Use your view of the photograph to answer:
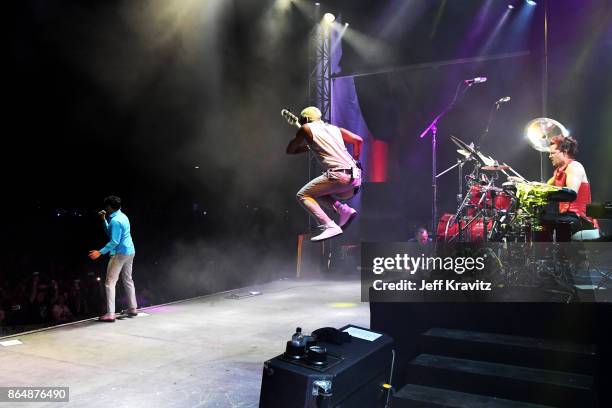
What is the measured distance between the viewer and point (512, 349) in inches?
126

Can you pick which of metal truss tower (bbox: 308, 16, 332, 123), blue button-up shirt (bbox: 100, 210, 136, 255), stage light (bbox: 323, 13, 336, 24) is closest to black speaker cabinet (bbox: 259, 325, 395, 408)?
blue button-up shirt (bbox: 100, 210, 136, 255)

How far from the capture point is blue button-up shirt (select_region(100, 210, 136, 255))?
232 inches

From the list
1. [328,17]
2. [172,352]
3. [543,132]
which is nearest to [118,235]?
[172,352]

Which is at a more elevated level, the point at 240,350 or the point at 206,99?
the point at 206,99

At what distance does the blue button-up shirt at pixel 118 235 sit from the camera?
589 cm

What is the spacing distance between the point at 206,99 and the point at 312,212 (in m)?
6.64

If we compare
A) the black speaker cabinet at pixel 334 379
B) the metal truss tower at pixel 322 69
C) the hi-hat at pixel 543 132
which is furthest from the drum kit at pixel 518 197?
the metal truss tower at pixel 322 69

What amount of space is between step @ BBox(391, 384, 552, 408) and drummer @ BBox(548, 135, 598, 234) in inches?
69.2

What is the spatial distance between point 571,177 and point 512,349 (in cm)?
182

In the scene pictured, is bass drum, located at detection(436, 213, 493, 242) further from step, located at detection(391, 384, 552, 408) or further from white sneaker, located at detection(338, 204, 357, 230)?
white sneaker, located at detection(338, 204, 357, 230)

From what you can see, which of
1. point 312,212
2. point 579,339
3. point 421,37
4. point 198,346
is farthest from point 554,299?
point 421,37

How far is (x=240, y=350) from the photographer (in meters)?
4.64

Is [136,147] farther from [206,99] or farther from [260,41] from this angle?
[260,41]

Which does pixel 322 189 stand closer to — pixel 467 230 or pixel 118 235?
pixel 467 230
